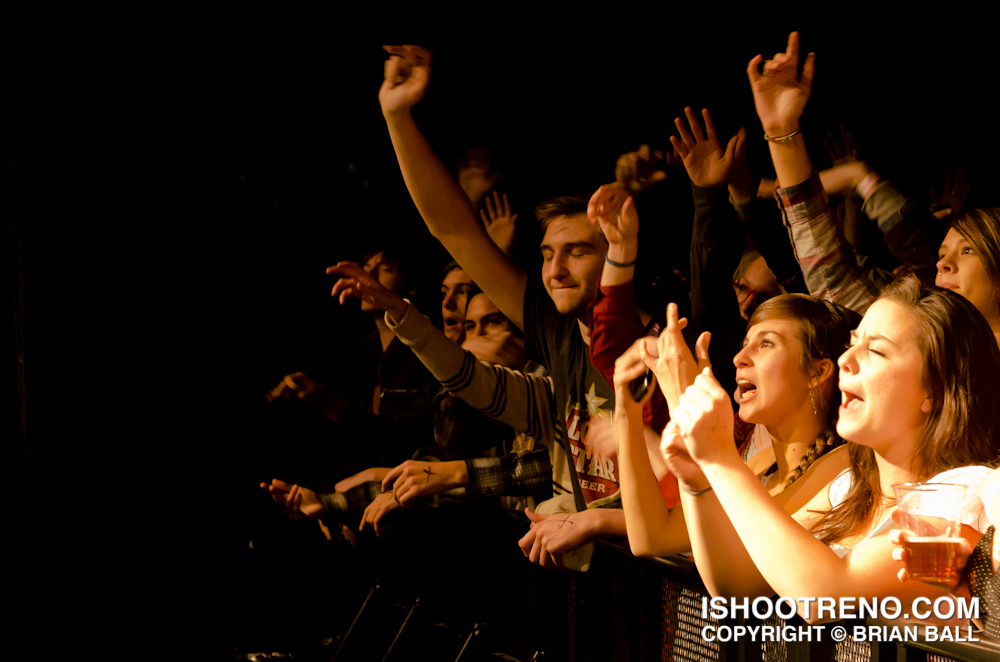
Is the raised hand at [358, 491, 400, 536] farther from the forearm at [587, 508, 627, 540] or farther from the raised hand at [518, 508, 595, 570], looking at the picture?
the forearm at [587, 508, 627, 540]

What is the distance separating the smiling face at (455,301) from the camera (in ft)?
12.2

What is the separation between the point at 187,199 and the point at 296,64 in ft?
3.20

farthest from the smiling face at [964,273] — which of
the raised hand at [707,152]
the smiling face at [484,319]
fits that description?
the smiling face at [484,319]

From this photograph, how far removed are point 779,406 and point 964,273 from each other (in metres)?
0.51

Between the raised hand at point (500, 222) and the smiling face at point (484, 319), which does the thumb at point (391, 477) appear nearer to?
the smiling face at point (484, 319)

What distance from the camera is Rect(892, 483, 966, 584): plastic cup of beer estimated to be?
135 cm

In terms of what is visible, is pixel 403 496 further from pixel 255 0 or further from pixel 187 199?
pixel 255 0

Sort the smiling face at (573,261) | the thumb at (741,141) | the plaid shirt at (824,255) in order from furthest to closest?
the smiling face at (573,261) < the thumb at (741,141) < the plaid shirt at (824,255)

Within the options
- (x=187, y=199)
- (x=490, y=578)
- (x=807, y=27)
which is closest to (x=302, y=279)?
(x=187, y=199)

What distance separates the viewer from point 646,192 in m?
2.87

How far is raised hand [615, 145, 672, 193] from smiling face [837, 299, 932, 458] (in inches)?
48.4

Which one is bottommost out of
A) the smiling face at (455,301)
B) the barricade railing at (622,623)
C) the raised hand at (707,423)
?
the barricade railing at (622,623)

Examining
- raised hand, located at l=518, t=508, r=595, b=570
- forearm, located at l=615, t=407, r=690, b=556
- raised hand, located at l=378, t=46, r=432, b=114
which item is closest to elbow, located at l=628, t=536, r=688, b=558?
forearm, located at l=615, t=407, r=690, b=556

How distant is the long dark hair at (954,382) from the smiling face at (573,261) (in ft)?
4.91
